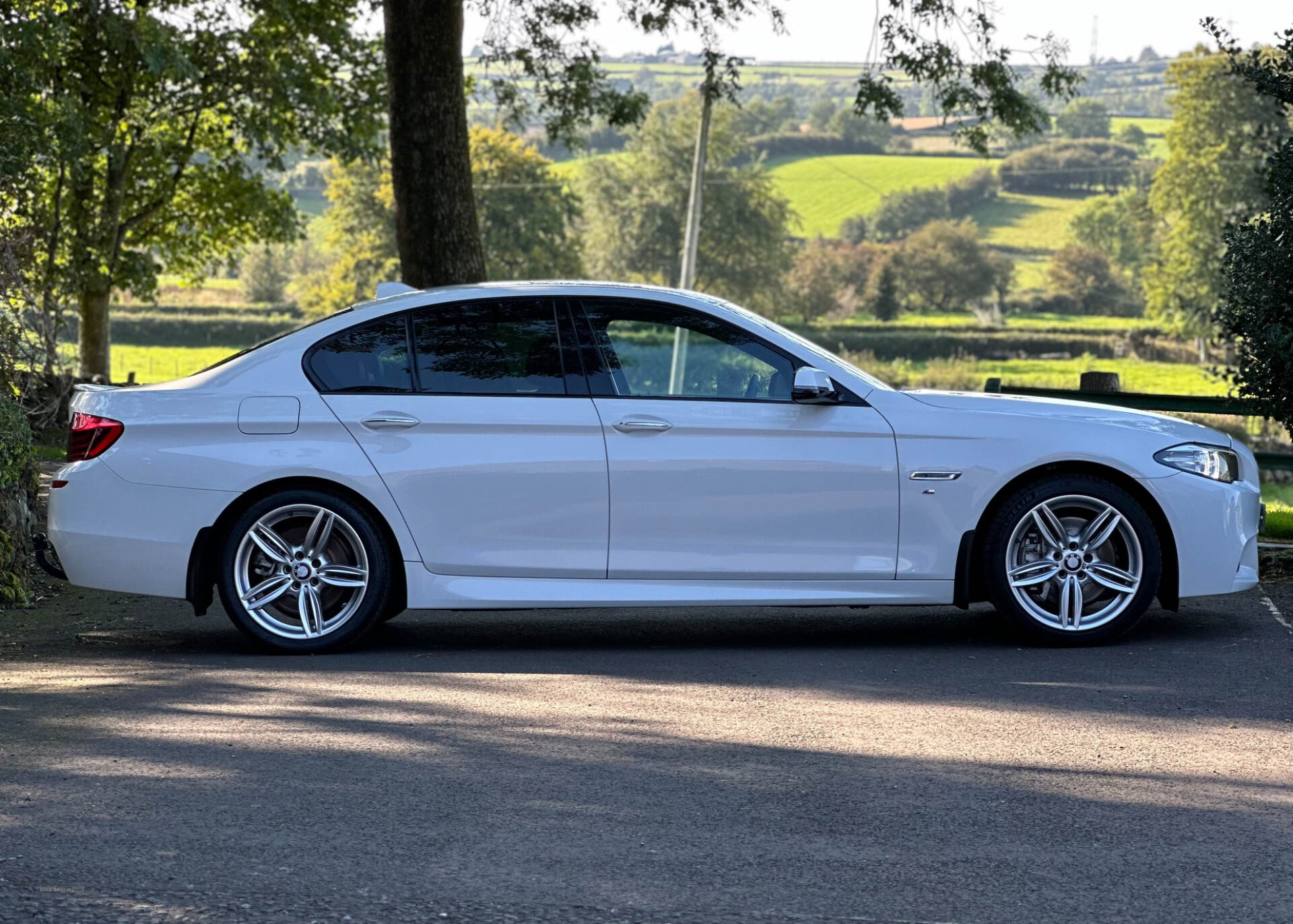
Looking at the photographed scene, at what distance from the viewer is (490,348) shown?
7.68 metres

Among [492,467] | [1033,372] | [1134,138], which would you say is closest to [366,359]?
[492,467]

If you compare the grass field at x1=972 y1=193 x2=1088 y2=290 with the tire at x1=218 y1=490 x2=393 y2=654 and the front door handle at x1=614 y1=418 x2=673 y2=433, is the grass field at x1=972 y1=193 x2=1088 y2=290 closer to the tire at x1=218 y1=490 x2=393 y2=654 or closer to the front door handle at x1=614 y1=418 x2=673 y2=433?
the front door handle at x1=614 y1=418 x2=673 y2=433

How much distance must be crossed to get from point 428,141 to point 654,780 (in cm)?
991

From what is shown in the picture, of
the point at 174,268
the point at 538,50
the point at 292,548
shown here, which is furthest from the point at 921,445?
the point at 174,268

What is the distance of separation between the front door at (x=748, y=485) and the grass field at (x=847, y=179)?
142023 millimetres

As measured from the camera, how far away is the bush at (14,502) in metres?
8.62

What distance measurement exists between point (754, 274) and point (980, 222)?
5809cm

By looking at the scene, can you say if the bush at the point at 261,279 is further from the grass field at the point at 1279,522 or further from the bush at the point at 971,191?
the grass field at the point at 1279,522

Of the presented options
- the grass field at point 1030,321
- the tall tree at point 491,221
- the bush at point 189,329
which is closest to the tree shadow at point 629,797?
the tall tree at point 491,221

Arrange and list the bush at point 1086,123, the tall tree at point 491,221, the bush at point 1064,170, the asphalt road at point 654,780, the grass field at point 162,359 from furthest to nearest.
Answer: the bush at point 1086,123
the bush at point 1064,170
the grass field at point 162,359
the tall tree at point 491,221
the asphalt road at point 654,780

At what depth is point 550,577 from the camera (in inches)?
295

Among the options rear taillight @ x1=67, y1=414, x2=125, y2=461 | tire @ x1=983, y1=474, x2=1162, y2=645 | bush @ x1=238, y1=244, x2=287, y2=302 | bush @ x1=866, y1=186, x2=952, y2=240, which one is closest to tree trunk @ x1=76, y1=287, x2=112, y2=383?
rear taillight @ x1=67, y1=414, x2=125, y2=461

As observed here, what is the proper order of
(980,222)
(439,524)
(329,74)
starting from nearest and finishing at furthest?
(439,524), (329,74), (980,222)

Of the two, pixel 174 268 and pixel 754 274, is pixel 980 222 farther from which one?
pixel 174 268
